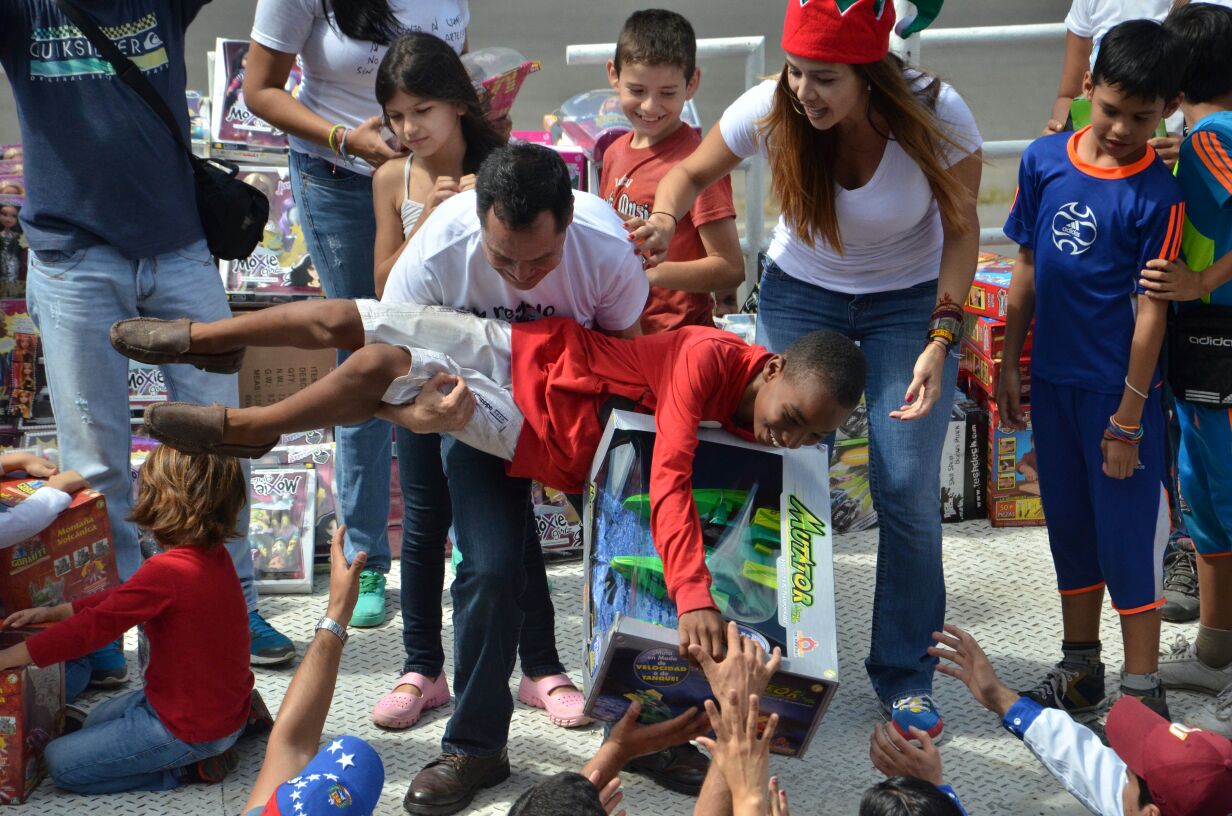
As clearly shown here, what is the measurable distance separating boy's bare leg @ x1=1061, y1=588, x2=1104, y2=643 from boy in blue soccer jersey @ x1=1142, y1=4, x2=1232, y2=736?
0.94 ft

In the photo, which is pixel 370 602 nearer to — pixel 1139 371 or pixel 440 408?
pixel 440 408

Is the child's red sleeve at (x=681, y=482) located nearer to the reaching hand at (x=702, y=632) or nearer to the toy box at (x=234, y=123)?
the reaching hand at (x=702, y=632)

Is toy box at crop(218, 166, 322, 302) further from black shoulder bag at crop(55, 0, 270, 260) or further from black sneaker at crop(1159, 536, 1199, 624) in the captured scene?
black sneaker at crop(1159, 536, 1199, 624)

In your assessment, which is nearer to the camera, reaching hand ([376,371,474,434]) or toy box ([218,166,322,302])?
reaching hand ([376,371,474,434])

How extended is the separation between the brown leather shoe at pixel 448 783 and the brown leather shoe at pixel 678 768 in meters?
0.34

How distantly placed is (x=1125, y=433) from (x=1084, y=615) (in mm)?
549

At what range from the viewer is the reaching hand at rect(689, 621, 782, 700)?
243cm

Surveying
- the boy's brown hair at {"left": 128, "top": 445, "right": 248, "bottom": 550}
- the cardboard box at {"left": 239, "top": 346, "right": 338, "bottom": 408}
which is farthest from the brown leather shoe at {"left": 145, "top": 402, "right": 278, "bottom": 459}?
the cardboard box at {"left": 239, "top": 346, "right": 338, "bottom": 408}

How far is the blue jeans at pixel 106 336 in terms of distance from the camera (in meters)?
3.36

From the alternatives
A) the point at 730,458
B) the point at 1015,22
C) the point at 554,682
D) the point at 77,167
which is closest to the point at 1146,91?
the point at 730,458

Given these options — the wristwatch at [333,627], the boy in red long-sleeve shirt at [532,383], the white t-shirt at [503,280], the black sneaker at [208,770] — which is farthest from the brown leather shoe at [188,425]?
the black sneaker at [208,770]

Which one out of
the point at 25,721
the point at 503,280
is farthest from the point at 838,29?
the point at 25,721

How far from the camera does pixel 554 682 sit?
344 centimetres

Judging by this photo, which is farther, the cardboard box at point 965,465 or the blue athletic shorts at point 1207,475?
the cardboard box at point 965,465
